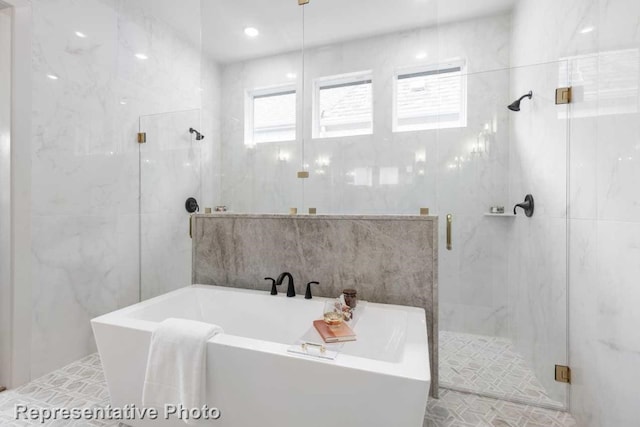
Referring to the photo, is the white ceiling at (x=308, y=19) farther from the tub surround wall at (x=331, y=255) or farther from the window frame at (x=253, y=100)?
the tub surround wall at (x=331, y=255)

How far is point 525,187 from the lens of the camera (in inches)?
89.8

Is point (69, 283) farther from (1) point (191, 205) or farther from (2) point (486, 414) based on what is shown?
(2) point (486, 414)

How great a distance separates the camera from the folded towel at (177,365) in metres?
1.36

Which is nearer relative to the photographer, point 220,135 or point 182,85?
point 220,135

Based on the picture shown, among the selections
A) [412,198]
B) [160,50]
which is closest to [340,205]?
[412,198]

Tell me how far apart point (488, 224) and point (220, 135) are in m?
2.43

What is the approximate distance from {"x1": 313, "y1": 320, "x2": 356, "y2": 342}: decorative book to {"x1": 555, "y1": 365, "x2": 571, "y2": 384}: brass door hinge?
1.25 metres

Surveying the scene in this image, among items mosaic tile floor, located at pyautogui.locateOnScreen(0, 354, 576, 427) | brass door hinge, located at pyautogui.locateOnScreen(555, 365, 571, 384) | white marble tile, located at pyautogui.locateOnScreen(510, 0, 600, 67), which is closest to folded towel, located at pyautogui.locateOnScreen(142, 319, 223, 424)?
mosaic tile floor, located at pyautogui.locateOnScreen(0, 354, 576, 427)

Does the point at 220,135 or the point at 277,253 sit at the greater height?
the point at 220,135

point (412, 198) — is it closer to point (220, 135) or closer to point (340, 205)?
point (340, 205)

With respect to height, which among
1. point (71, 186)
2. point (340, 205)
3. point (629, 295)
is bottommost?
point (629, 295)

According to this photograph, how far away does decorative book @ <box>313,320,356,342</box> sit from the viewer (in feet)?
5.47

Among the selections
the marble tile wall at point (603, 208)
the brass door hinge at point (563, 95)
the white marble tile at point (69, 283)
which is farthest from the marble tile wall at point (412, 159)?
the white marble tile at point (69, 283)

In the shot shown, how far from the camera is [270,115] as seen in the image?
2.44 metres
